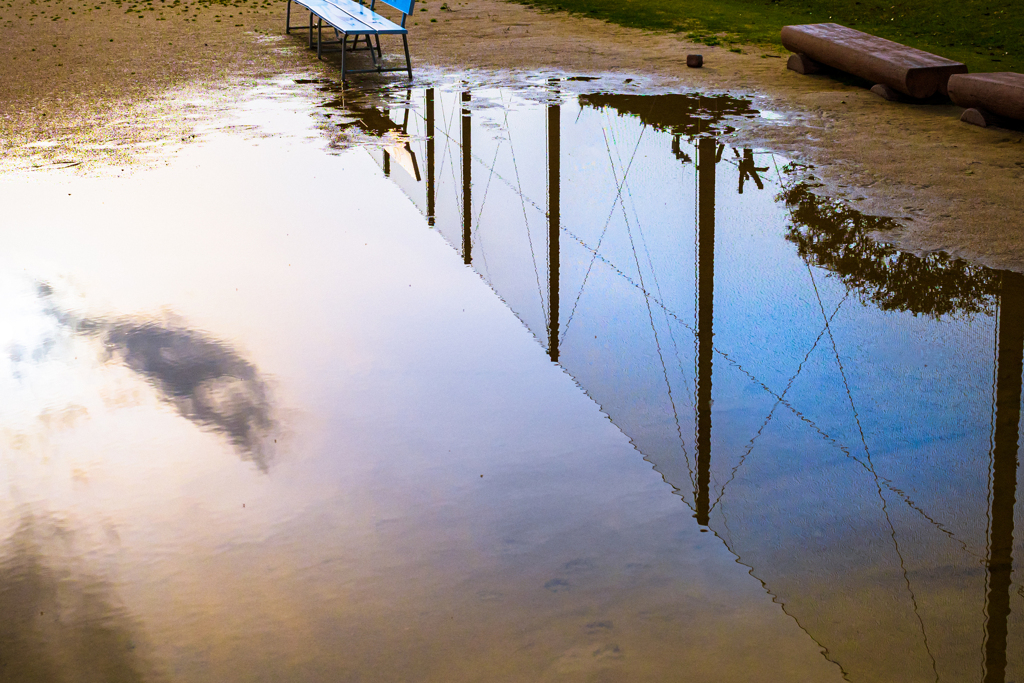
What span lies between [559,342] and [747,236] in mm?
2070

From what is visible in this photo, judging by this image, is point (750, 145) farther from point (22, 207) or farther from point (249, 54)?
point (249, 54)

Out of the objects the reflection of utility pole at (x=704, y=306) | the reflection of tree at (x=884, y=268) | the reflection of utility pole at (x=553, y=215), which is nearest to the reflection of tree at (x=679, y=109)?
the reflection of utility pole at (x=704, y=306)

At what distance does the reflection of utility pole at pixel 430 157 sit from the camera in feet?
23.1

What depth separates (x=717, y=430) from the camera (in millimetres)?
4066

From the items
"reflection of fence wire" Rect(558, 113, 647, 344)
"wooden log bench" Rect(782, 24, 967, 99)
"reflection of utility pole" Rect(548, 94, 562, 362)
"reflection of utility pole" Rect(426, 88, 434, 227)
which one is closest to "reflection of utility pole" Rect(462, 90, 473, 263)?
"reflection of utility pole" Rect(426, 88, 434, 227)

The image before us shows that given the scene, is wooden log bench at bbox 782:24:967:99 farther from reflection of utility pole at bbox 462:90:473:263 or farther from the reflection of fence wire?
reflection of utility pole at bbox 462:90:473:263

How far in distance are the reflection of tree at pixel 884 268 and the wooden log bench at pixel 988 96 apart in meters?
2.67

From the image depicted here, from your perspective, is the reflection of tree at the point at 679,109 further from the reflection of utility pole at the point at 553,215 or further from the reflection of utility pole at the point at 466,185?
the reflection of utility pole at the point at 466,185

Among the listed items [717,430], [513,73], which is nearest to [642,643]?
[717,430]

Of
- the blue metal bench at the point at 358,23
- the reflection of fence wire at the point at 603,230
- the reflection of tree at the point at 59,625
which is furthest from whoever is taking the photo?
the blue metal bench at the point at 358,23

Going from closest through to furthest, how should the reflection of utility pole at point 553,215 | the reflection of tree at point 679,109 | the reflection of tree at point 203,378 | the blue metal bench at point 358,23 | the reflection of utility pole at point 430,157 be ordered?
the reflection of tree at point 203,378 < the reflection of utility pole at point 553,215 < the reflection of utility pole at point 430,157 < the reflection of tree at point 679,109 < the blue metal bench at point 358,23

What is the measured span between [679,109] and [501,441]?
676cm

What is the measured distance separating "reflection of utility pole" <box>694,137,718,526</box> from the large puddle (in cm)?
2

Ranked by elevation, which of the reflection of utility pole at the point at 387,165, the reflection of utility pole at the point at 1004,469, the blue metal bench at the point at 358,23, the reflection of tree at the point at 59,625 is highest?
the blue metal bench at the point at 358,23
